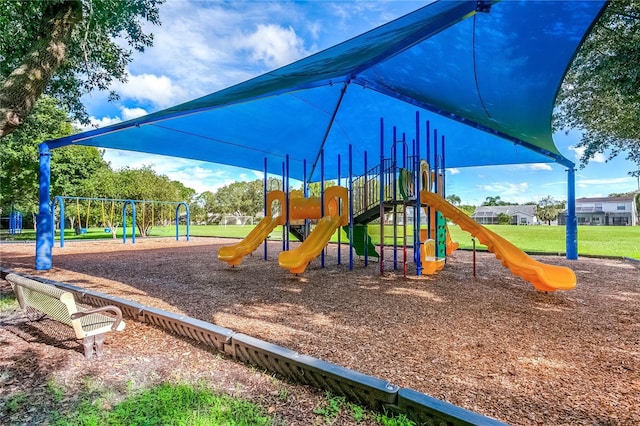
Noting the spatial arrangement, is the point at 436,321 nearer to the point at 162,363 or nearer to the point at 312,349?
the point at 312,349

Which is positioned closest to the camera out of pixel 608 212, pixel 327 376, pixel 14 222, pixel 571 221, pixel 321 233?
pixel 327 376

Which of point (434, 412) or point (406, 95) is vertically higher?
point (406, 95)

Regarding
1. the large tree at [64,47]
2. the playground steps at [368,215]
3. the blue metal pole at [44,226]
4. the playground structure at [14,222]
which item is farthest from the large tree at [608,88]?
the playground structure at [14,222]

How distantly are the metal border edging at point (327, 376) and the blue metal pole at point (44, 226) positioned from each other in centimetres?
553

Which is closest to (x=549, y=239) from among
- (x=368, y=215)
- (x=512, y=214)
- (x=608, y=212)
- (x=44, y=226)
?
(x=368, y=215)

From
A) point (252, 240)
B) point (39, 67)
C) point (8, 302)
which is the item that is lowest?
point (8, 302)

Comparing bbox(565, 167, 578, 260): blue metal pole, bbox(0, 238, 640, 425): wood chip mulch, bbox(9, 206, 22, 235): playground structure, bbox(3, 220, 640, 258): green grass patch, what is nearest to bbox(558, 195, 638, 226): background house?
bbox(3, 220, 640, 258): green grass patch

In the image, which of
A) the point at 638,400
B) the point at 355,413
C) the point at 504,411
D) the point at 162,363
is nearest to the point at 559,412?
the point at 504,411

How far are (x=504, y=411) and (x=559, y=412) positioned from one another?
336 millimetres

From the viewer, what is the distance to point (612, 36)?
251 inches

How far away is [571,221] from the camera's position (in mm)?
9312

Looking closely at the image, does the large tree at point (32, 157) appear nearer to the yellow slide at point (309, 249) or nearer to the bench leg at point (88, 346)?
the yellow slide at point (309, 249)

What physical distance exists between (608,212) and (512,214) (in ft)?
43.9

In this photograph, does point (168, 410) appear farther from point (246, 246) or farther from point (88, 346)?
point (246, 246)
